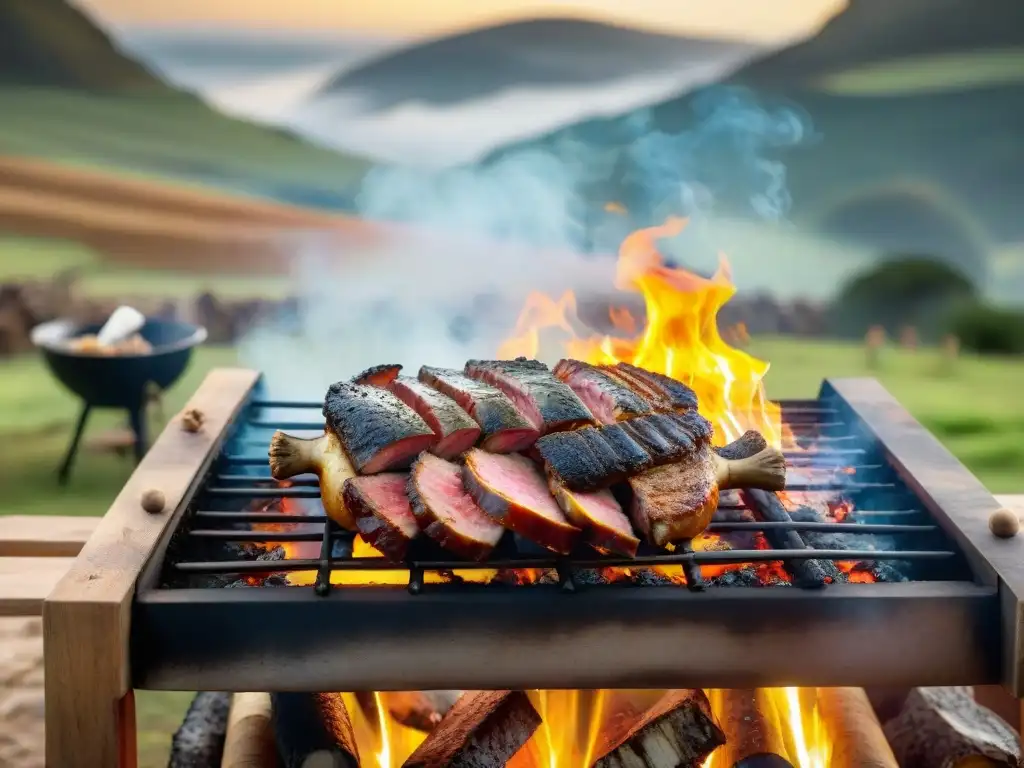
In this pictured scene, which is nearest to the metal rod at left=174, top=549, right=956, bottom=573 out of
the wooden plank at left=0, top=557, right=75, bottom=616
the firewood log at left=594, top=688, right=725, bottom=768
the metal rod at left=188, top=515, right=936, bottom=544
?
the metal rod at left=188, top=515, right=936, bottom=544

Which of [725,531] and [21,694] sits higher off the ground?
[725,531]

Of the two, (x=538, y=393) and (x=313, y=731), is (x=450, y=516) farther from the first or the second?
(x=313, y=731)

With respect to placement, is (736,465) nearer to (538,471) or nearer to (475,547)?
(538,471)

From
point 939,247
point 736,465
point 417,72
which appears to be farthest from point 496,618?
point 939,247

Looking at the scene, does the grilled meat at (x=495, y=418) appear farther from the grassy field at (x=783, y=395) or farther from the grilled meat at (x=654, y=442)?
the grassy field at (x=783, y=395)

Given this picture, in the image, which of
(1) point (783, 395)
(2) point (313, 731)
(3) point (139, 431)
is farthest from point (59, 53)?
(2) point (313, 731)
